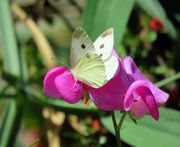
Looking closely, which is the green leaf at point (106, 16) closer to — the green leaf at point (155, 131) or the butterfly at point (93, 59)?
the green leaf at point (155, 131)

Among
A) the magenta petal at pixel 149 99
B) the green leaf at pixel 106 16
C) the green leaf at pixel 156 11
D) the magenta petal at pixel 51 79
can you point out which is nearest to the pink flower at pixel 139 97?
the magenta petal at pixel 149 99

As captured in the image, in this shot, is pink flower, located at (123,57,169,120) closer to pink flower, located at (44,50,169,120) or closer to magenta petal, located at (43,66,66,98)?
pink flower, located at (44,50,169,120)

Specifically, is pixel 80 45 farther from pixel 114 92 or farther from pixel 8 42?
pixel 8 42

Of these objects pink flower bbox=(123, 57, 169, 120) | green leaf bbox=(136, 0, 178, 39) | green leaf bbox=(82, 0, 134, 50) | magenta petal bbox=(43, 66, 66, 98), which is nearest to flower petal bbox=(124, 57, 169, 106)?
pink flower bbox=(123, 57, 169, 120)

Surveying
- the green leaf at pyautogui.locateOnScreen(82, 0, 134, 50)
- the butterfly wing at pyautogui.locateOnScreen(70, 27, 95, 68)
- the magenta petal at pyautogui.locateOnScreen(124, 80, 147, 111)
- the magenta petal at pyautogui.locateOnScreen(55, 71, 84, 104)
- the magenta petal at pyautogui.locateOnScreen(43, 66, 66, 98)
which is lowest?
the magenta petal at pyautogui.locateOnScreen(124, 80, 147, 111)

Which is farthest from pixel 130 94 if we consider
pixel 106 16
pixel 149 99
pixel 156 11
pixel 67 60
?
pixel 67 60


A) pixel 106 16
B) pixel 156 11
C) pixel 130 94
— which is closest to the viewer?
pixel 130 94
